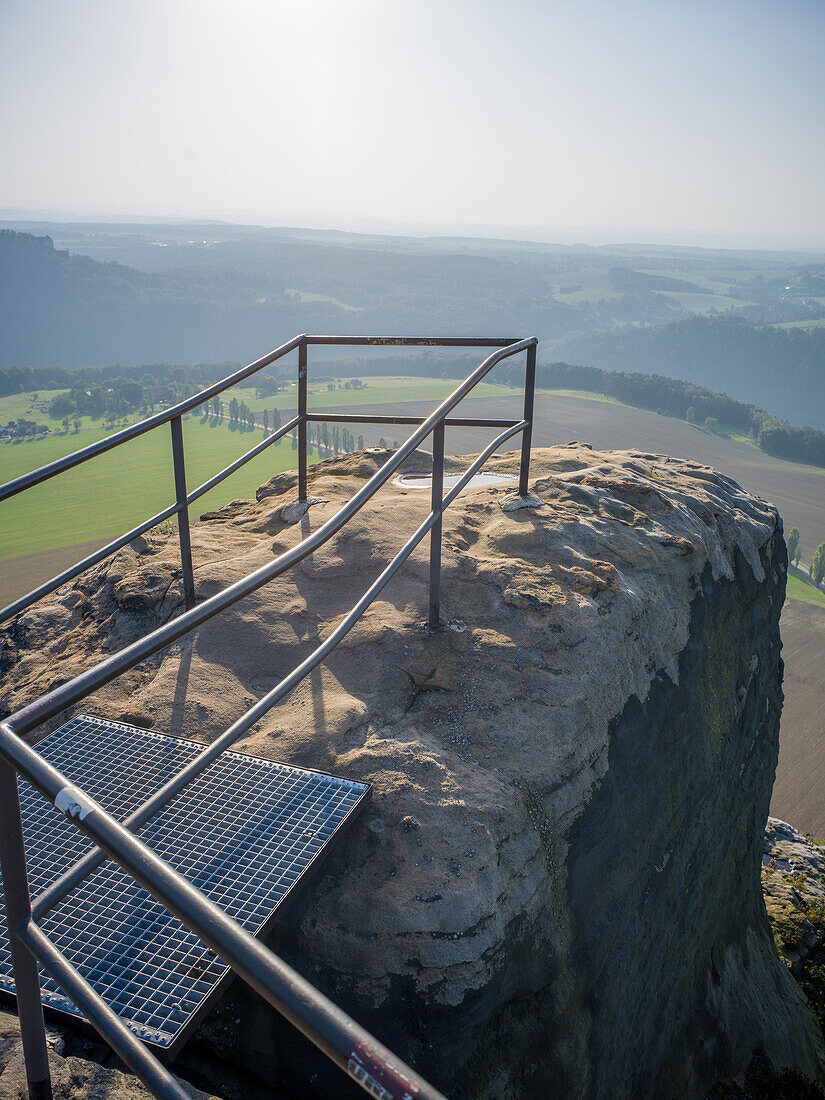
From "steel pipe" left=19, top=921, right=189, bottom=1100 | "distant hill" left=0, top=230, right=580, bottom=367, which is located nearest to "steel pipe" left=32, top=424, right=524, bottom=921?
"steel pipe" left=19, top=921, right=189, bottom=1100

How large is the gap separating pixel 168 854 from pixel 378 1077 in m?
2.00

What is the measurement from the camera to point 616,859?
3607 millimetres

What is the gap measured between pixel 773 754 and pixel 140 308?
153 m

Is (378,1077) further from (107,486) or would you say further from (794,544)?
(794,544)

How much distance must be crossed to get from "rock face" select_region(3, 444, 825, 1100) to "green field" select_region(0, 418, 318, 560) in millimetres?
43469

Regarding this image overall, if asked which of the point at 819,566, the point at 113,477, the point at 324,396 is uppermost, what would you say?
the point at 324,396

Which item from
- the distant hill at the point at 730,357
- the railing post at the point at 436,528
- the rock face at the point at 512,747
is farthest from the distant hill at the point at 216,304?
the railing post at the point at 436,528

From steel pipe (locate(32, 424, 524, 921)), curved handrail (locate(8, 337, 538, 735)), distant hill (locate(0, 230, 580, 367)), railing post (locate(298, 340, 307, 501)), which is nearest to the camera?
curved handrail (locate(8, 337, 538, 735))

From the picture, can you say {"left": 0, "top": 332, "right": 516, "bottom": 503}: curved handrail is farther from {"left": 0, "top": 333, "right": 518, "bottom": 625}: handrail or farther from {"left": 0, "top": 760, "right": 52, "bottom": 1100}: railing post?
{"left": 0, "top": 760, "right": 52, "bottom": 1100}: railing post

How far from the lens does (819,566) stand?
2650 inches

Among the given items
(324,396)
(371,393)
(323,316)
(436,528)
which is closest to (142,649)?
(436,528)

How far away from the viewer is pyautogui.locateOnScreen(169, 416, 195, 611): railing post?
13.0 feet

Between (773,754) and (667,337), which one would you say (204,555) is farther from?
(667,337)

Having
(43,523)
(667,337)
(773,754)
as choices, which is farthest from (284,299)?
(773,754)
